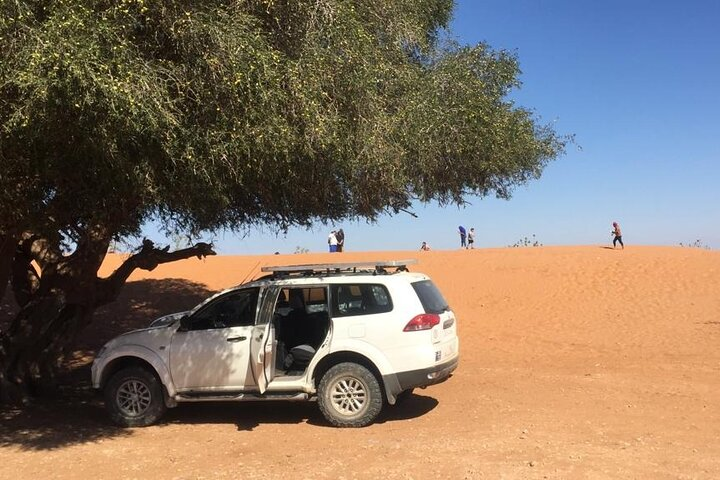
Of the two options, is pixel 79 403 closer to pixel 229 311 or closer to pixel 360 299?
pixel 229 311

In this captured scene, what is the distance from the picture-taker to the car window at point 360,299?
26.7 feet

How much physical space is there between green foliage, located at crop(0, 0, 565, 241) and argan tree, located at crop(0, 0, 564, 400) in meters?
0.02

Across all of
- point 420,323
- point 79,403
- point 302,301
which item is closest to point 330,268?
point 302,301

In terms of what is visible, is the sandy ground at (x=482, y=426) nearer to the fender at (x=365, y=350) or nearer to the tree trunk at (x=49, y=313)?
the tree trunk at (x=49, y=313)

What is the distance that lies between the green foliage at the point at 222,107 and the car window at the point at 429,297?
1.30m

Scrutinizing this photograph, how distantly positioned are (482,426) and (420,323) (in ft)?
4.88

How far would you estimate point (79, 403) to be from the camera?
1031cm

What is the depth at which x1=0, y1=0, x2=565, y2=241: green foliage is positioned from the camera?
5.49 metres

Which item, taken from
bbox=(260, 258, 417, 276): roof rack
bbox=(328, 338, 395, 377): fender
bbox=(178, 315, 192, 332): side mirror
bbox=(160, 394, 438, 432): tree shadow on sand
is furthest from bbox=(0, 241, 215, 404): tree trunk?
bbox=(328, 338, 395, 377): fender

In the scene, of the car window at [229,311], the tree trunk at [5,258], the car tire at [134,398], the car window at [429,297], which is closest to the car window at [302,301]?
the car window at [229,311]

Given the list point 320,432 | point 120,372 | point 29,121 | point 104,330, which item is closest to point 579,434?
point 320,432

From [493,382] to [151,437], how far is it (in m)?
5.68

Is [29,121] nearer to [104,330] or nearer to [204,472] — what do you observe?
[204,472]

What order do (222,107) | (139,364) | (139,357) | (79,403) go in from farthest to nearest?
(79,403) → (139,364) → (139,357) → (222,107)
